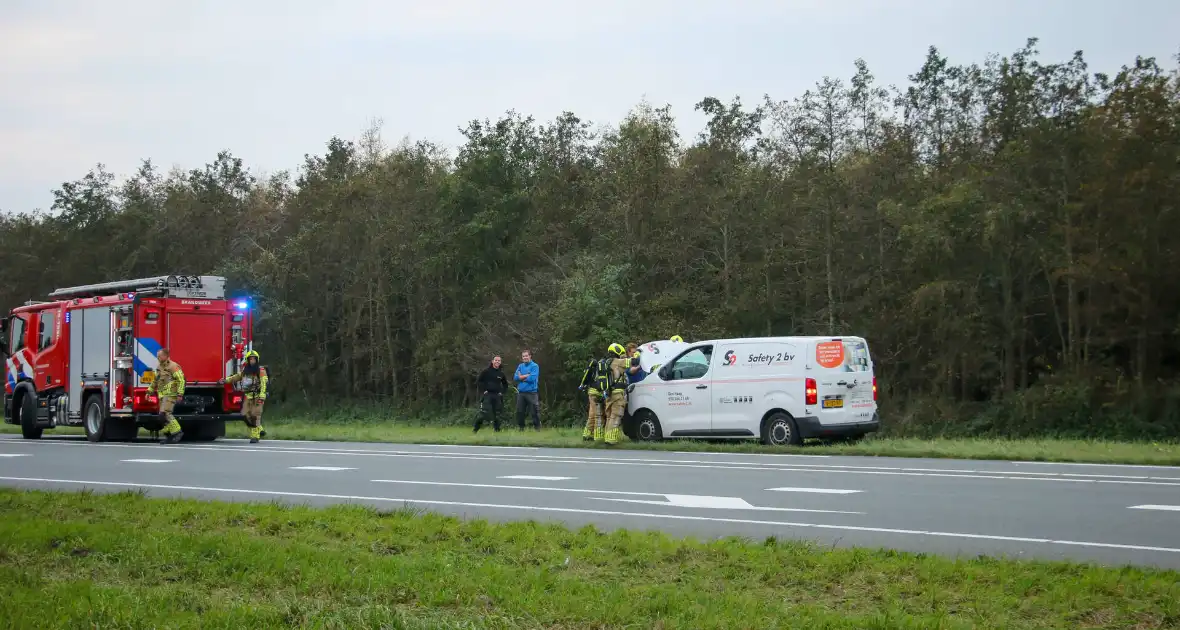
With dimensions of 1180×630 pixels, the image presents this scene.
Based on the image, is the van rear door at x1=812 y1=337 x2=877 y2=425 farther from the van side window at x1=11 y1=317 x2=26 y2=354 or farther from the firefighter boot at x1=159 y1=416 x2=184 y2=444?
the van side window at x1=11 y1=317 x2=26 y2=354

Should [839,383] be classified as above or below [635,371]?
below

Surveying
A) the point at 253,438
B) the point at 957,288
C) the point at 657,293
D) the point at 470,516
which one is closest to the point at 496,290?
the point at 657,293

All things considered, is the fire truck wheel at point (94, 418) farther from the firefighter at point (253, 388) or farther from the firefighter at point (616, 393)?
the firefighter at point (616, 393)

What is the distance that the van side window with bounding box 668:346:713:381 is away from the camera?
905 inches

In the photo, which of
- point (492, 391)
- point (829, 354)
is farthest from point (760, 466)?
point (492, 391)

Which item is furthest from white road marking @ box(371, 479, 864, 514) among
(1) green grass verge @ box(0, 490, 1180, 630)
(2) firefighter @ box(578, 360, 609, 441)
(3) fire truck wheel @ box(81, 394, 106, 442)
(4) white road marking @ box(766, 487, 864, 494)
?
(3) fire truck wheel @ box(81, 394, 106, 442)

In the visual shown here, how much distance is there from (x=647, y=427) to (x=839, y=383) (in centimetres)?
397

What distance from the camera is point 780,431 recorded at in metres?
21.8

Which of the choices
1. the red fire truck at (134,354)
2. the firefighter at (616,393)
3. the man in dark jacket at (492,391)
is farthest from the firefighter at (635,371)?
the red fire truck at (134,354)

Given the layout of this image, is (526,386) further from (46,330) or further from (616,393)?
(46,330)

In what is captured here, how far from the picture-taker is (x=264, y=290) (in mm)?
51875

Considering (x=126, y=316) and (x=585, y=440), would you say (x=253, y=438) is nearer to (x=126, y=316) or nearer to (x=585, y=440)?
(x=126, y=316)

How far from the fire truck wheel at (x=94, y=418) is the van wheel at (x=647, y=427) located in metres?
11.3

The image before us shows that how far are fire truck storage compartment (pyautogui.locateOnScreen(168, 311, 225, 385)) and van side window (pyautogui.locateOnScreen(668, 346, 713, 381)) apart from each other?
10.1 metres
